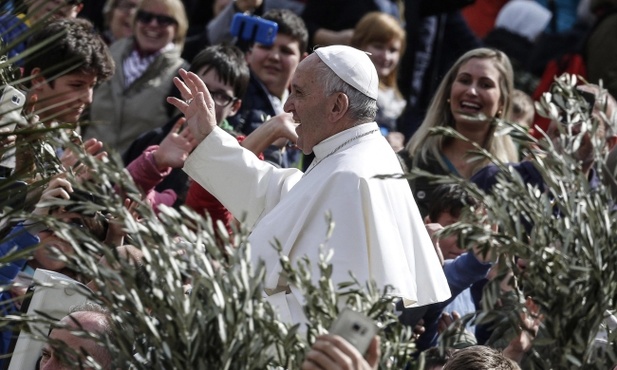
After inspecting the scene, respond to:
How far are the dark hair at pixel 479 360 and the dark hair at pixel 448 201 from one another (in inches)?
92.5

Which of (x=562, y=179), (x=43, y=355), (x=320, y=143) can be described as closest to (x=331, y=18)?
(x=320, y=143)

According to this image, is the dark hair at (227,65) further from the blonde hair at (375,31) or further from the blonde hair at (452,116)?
the blonde hair at (375,31)

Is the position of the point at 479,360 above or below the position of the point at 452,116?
above

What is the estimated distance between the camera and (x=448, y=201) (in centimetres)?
701

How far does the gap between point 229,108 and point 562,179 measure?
4242 millimetres

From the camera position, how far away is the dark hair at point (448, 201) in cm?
700

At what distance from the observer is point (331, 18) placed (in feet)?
35.0

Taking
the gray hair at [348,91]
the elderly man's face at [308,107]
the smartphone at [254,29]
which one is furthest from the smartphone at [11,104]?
the smartphone at [254,29]

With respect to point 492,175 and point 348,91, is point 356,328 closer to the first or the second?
A: point 348,91

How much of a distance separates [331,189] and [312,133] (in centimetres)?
40

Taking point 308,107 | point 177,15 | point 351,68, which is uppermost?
point 351,68

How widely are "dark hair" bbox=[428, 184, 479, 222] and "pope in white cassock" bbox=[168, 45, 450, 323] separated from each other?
1.24 m

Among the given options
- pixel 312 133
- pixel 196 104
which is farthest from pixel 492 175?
pixel 196 104

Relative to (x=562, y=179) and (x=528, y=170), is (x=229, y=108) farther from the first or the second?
(x=562, y=179)
